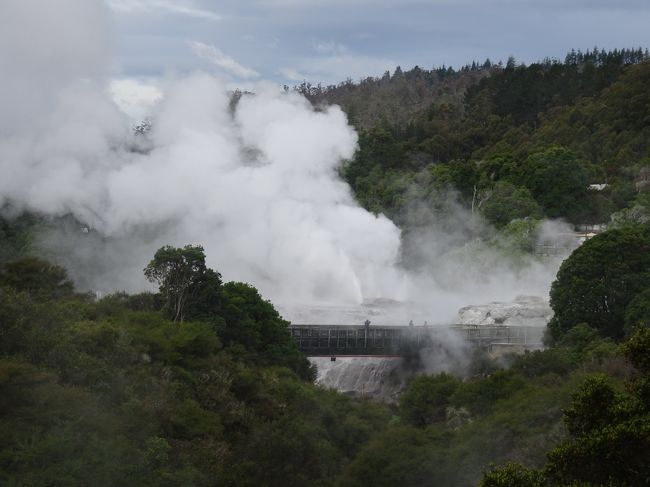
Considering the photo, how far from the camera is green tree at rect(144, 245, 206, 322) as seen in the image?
31.1 meters

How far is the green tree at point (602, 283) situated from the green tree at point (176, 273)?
11937mm

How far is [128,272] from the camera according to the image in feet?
144

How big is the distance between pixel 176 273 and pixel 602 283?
1391 centimetres

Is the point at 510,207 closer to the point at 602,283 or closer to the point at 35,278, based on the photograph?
the point at 602,283

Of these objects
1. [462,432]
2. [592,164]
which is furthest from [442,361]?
[592,164]

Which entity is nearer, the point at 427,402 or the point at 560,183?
the point at 427,402

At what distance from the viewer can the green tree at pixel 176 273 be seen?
102 feet

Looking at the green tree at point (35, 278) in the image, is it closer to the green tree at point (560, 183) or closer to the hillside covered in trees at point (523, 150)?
the hillside covered in trees at point (523, 150)

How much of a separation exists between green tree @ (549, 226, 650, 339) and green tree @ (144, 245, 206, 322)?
11.9 meters

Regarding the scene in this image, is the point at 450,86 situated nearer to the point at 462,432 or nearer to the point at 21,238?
the point at 21,238

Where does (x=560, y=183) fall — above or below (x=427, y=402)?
above

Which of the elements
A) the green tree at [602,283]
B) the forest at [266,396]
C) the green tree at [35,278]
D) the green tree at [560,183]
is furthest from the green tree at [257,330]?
the green tree at [560,183]

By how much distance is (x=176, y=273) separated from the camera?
1228 inches

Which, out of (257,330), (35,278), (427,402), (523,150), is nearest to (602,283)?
(427,402)
